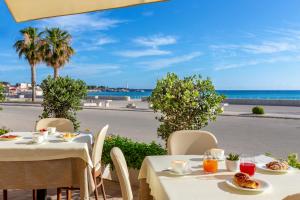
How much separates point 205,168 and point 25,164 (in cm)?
228

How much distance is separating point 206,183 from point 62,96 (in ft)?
18.4

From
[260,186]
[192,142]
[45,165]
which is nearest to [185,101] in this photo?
[192,142]

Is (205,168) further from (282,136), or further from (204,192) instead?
(282,136)

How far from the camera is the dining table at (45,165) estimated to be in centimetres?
383

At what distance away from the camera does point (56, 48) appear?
115 ft

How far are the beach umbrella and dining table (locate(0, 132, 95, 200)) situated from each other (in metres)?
1.46

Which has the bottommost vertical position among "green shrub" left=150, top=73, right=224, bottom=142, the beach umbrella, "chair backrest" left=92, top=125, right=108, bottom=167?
"chair backrest" left=92, top=125, right=108, bottom=167

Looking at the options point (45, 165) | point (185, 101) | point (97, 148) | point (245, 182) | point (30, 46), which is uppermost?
point (30, 46)

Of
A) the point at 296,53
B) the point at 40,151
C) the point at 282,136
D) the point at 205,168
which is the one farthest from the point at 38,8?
the point at 296,53

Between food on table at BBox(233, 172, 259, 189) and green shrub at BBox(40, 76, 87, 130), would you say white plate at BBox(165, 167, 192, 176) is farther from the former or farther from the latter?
green shrub at BBox(40, 76, 87, 130)

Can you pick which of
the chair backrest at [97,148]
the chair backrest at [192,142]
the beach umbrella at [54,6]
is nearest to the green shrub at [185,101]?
the chair backrest at [192,142]

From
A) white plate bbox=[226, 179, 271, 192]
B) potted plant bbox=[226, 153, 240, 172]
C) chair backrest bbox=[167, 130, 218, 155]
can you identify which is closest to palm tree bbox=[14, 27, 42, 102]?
chair backrest bbox=[167, 130, 218, 155]

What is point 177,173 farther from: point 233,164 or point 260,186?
point 260,186

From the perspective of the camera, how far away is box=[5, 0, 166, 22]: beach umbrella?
11.4ft
